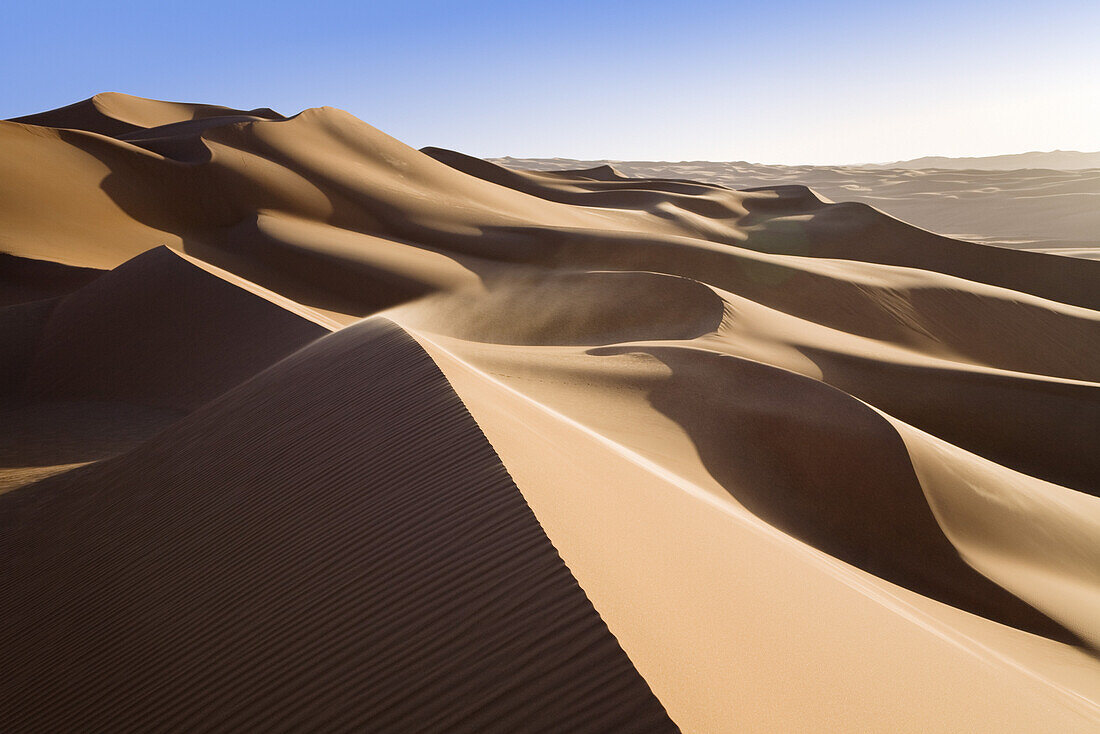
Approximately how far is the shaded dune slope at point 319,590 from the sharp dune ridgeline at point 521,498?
2 cm

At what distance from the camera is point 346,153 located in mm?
23578

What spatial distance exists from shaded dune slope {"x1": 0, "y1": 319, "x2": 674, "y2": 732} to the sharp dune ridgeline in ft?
0.06

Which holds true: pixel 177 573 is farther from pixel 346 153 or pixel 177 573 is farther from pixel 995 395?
pixel 346 153

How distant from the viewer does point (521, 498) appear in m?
3.29

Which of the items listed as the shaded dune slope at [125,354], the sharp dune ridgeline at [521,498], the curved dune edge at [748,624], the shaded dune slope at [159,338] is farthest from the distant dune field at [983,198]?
the curved dune edge at [748,624]

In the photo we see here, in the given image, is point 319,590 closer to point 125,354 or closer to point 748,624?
point 748,624

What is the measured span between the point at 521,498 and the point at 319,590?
3.21 feet

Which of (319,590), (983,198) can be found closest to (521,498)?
(319,590)

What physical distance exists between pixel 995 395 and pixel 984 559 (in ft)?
15.1

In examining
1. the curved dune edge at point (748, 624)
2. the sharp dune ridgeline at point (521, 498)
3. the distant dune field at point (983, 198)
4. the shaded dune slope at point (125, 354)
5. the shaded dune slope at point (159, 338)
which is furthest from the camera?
the distant dune field at point (983, 198)

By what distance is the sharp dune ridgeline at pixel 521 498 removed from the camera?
279 centimetres

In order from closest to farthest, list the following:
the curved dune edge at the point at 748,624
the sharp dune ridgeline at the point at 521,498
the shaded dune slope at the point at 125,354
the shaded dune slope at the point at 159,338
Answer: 1. the curved dune edge at the point at 748,624
2. the sharp dune ridgeline at the point at 521,498
3. the shaded dune slope at the point at 125,354
4. the shaded dune slope at the point at 159,338

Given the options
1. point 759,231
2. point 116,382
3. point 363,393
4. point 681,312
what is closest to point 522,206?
point 759,231

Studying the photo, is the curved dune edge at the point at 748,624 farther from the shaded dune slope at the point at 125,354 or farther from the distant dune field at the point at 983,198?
the distant dune field at the point at 983,198
